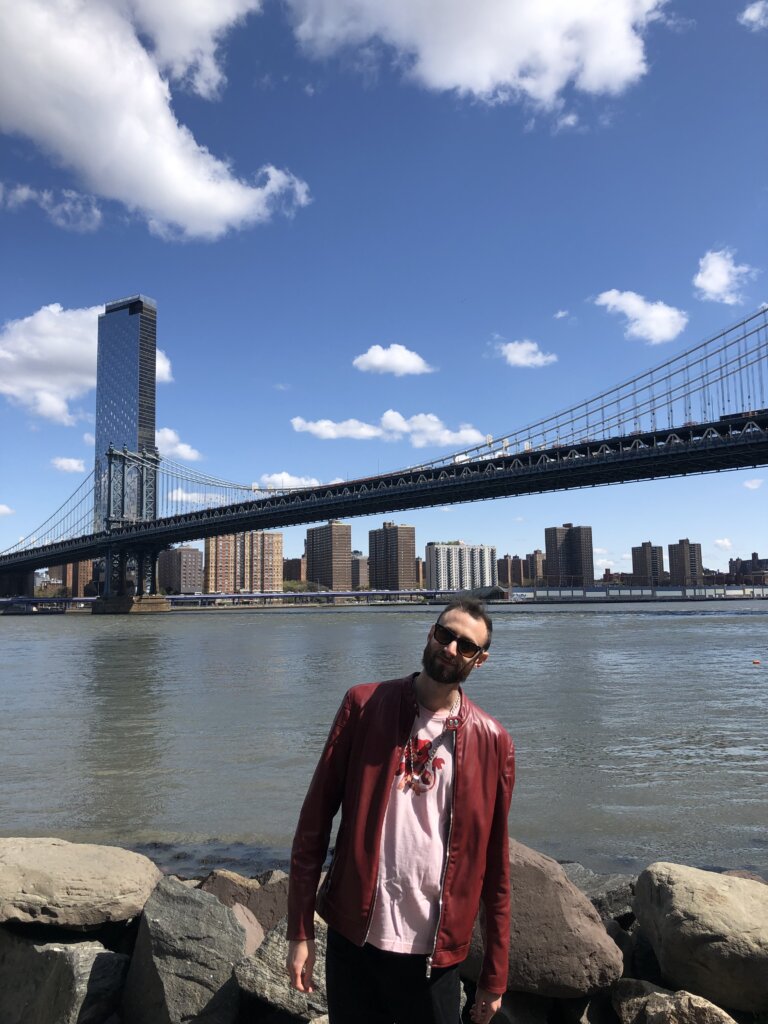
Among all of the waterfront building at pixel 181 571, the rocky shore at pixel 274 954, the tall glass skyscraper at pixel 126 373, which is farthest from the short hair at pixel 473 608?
the tall glass skyscraper at pixel 126 373

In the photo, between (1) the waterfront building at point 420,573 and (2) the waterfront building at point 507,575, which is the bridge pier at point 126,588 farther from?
(2) the waterfront building at point 507,575

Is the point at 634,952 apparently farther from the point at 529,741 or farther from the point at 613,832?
the point at 529,741

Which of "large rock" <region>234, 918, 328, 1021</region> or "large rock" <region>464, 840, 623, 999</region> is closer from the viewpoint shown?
"large rock" <region>234, 918, 328, 1021</region>

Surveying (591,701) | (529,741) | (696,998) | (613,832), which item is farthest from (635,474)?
(696,998)

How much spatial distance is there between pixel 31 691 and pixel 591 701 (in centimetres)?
1176

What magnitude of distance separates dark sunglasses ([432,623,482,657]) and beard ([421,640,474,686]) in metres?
0.02

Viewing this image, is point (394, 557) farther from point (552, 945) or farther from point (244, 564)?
point (552, 945)

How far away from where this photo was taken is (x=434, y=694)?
71.6 inches

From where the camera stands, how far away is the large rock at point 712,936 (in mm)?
2793

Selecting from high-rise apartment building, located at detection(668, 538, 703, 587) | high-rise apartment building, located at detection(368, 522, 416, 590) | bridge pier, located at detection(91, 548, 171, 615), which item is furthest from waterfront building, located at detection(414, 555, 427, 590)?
bridge pier, located at detection(91, 548, 171, 615)

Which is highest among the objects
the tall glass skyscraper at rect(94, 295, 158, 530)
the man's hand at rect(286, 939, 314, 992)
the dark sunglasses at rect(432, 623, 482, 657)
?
the tall glass skyscraper at rect(94, 295, 158, 530)

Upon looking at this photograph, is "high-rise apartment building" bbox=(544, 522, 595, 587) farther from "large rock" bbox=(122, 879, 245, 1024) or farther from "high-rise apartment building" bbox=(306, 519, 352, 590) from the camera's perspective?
"large rock" bbox=(122, 879, 245, 1024)

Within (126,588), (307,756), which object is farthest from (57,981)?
(126,588)

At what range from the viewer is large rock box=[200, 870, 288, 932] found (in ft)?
11.4
